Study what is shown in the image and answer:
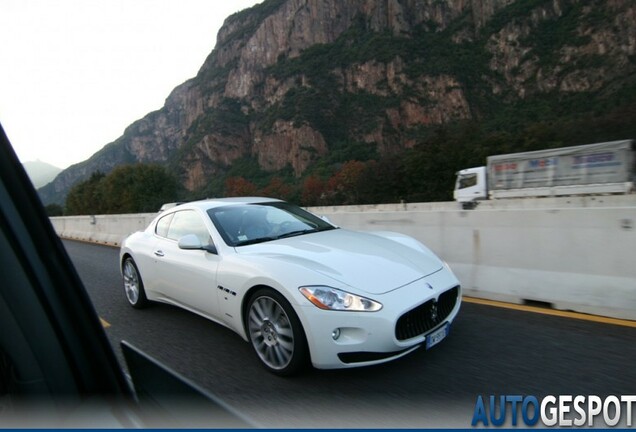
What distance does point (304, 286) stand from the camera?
10.6 ft

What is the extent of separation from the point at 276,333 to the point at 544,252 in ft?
11.3

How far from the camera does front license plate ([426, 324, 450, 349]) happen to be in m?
3.33

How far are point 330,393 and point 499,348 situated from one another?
1.62 metres

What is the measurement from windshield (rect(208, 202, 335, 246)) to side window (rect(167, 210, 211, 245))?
0.16 metres

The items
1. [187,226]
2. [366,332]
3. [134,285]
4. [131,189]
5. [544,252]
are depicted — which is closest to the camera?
[366,332]

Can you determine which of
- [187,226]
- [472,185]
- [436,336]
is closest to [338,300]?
[436,336]

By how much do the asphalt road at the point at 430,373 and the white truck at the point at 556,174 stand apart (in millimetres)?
17240

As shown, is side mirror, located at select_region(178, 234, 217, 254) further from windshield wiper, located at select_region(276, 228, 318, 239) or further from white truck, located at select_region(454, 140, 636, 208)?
white truck, located at select_region(454, 140, 636, 208)

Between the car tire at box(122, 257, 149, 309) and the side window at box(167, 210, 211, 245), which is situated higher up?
the side window at box(167, 210, 211, 245)

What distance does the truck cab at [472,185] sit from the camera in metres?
27.5

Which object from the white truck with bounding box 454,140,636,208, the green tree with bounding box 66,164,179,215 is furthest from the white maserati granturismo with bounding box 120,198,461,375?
the green tree with bounding box 66,164,179,215

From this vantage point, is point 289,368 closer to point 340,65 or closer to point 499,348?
point 499,348

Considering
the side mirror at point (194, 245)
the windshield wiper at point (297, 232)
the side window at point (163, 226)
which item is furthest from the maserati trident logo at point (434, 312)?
the side window at point (163, 226)

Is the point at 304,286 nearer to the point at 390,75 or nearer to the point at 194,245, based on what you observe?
the point at 194,245
